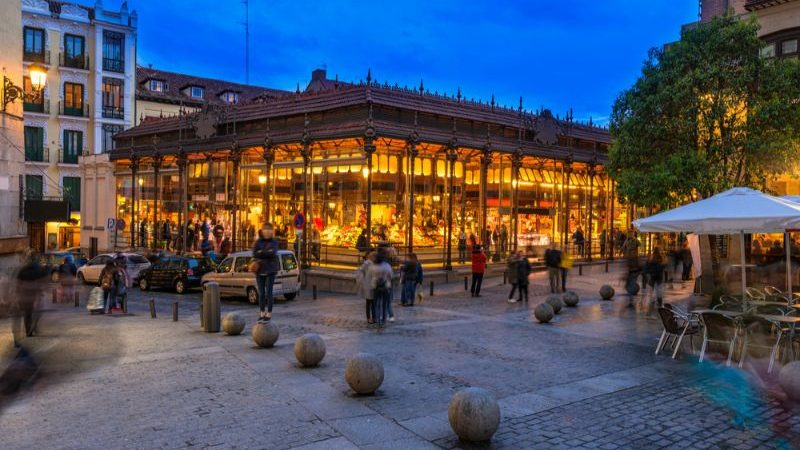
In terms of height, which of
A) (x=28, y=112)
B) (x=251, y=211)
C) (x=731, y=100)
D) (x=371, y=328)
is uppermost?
(x=28, y=112)

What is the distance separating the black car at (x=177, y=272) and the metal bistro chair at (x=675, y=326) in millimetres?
18267

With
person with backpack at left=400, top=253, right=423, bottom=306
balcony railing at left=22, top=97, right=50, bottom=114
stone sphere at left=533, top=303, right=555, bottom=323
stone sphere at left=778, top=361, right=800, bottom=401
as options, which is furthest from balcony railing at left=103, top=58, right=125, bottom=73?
stone sphere at left=778, top=361, right=800, bottom=401

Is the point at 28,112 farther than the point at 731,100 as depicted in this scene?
Yes

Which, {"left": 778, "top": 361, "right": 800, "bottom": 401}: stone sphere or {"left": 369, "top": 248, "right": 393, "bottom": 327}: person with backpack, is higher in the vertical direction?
{"left": 369, "top": 248, "right": 393, "bottom": 327}: person with backpack

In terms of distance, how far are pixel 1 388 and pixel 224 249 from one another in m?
20.4

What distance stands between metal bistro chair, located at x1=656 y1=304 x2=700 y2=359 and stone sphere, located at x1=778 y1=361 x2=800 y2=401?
2.82 m

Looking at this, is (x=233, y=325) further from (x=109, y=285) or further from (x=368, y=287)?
(x=109, y=285)

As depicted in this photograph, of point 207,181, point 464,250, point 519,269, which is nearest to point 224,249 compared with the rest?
point 207,181

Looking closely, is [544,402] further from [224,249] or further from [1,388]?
[224,249]

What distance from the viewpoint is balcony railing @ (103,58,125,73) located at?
155 feet

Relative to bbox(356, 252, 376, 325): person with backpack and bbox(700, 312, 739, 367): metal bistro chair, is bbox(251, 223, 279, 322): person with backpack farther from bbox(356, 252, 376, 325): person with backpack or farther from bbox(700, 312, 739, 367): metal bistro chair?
bbox(700, 312, 739, 367): metal bistro chair

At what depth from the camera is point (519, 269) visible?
63.9 feet

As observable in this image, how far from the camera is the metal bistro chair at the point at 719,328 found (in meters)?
10.3

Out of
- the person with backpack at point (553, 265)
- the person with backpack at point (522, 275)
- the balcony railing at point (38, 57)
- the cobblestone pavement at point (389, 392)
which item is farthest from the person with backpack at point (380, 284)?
the balcony railing at point (38, 57)
